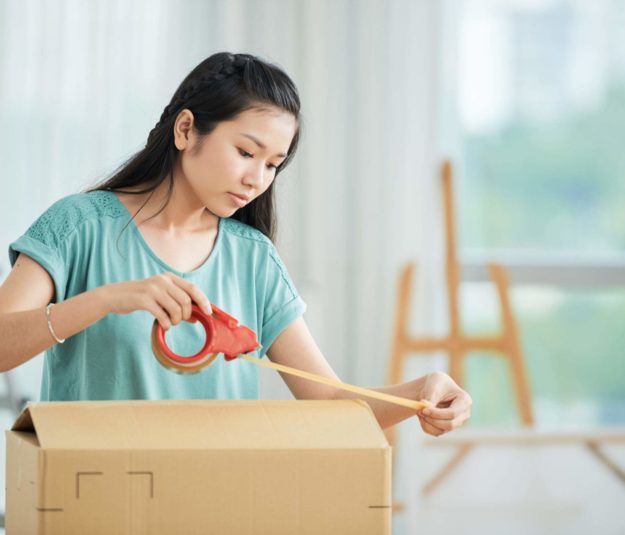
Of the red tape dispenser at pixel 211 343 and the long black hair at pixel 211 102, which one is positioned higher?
the long black hair at pixel 211 102

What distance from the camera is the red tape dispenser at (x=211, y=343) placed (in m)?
1.04

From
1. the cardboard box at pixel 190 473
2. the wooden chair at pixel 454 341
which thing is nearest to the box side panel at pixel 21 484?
the cardboard box at pixel 190 473

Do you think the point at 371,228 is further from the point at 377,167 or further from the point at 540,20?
the point at 540,20

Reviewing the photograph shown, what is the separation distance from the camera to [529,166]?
339 cm

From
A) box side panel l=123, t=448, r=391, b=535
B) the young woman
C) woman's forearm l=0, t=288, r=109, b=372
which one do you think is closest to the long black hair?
the young woman

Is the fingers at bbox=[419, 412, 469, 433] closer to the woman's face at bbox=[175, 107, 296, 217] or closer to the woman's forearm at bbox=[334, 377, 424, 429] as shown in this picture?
the woman's forearm at bbox=[334, 377, 424, 429]

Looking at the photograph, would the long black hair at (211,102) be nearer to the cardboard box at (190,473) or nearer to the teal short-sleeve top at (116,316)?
the teal short-sleeve top at (116,316)

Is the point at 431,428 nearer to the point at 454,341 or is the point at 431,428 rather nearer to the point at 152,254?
the point at 152,254

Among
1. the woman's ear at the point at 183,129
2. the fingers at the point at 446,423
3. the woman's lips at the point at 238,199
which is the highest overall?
the woman's ear at the point at 183,129

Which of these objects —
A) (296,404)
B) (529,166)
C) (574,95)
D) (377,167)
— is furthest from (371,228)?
(296,404)

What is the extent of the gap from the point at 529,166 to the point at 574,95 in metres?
0.29

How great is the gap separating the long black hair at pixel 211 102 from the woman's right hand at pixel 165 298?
0.36 m

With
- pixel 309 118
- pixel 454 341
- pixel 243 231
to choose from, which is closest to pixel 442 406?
pixel 243 231

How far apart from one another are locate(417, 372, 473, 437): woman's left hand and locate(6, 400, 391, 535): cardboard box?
212 millimetres
